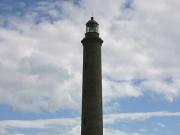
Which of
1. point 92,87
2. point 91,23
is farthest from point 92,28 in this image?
point 92,87

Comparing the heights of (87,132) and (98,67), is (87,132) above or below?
below

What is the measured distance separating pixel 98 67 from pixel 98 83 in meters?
1.89

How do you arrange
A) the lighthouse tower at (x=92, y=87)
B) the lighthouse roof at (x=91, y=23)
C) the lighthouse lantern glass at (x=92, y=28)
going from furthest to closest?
the lighthouse roof at (x=91, y=23)
the lighthouse lantern glass at (x=92, y=28)
the lighthouse tower at (x=92, y=87)

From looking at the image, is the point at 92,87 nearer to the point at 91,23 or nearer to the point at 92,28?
the point at 92,28

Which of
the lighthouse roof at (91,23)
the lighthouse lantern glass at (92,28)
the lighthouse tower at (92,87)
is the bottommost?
the lighthouse tower at (92,87)

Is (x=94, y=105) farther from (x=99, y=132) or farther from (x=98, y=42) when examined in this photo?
(x=98, y=42)

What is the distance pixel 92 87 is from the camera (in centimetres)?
3878

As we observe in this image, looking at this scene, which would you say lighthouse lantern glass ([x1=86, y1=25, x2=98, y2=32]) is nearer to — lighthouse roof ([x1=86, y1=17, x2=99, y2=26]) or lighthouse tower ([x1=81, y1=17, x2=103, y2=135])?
lighthouse roof ([x1=86, y1=17, x2=99, y2=26])

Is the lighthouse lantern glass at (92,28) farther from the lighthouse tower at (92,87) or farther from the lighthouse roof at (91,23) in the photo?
the lighthouse tower at (92,87)

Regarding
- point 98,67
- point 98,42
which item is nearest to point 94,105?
point 98,67

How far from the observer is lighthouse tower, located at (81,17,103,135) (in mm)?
37750

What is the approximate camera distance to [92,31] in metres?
42.3

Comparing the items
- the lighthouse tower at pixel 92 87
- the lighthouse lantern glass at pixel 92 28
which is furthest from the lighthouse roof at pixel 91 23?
the lighthouse tower at pixel 92 87

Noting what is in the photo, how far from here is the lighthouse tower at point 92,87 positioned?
37750 mm
